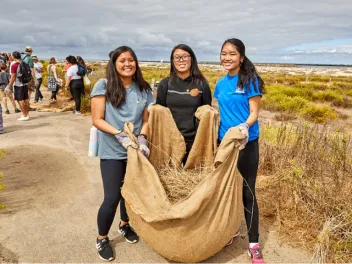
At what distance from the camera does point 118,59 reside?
2.41m

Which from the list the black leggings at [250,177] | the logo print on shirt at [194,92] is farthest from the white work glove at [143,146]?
the black leggings at [250,177]

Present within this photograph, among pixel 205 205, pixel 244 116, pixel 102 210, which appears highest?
pixel 244 116

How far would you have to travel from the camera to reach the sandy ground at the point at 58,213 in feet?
8.70

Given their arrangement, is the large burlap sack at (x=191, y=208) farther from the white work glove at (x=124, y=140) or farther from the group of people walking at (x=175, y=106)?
the group of people walking at (x=175, y=106)

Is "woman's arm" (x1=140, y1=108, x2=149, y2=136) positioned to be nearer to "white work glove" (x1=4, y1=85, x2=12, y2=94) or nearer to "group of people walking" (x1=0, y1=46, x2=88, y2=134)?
"group of people walking" (x1=0, y1=46, x2=88, y2=134)

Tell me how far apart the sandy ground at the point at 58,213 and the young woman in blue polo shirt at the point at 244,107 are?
45 centimetres

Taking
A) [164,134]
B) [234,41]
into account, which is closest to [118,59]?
[164,134]

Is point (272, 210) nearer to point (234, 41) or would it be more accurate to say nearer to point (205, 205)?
point (205, 205)

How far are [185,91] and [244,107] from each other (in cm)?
56

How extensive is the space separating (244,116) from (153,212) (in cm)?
105

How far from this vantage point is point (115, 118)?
8.17 ft

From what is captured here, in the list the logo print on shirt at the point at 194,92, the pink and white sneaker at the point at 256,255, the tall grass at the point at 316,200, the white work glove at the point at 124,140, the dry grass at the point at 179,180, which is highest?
the logo print on shirt at the point at 194,92

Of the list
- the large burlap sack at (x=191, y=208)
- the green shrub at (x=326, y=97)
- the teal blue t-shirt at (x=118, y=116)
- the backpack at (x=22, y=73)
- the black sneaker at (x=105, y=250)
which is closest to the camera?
the large burlap sack at (x=191, y=208)

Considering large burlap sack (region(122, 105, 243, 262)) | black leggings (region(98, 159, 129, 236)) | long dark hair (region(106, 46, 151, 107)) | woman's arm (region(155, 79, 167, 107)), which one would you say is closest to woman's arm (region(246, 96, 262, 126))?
large burlap sack (region(122, 105, 243, 262))
